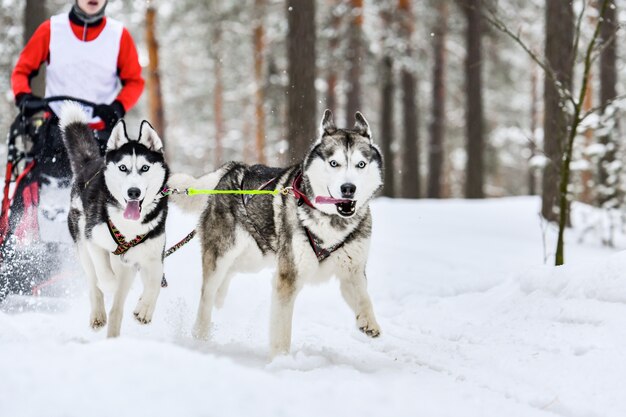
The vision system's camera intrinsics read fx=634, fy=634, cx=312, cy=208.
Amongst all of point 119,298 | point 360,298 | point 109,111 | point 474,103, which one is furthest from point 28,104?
point 474,103

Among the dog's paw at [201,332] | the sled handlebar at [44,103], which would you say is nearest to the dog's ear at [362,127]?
the dog's paw at [201,332]

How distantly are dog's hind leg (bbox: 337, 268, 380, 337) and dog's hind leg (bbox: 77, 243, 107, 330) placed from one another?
4.98 ft

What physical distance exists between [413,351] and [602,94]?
11306 millimetres

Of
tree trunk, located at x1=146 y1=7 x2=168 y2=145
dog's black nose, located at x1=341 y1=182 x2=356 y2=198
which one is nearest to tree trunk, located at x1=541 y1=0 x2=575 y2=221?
dog's black nose, located at x1=341 y1=182 x2=356 y2=198

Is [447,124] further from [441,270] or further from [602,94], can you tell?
[441,270]

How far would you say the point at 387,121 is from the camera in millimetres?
18391

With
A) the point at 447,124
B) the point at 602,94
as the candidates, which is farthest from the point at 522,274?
the point at 447,124

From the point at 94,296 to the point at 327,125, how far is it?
1.83 metres

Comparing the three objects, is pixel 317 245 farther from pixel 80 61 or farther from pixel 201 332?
pixel 80 61

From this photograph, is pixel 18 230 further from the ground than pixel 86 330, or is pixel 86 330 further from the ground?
pixel 18 230

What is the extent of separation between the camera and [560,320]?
4.30 meters

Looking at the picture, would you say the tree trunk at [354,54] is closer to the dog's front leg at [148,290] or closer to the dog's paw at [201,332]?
the dog's paw at [201,332]

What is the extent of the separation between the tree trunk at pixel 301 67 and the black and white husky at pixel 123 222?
14.4ft

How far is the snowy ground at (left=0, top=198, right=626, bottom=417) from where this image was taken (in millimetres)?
2576
